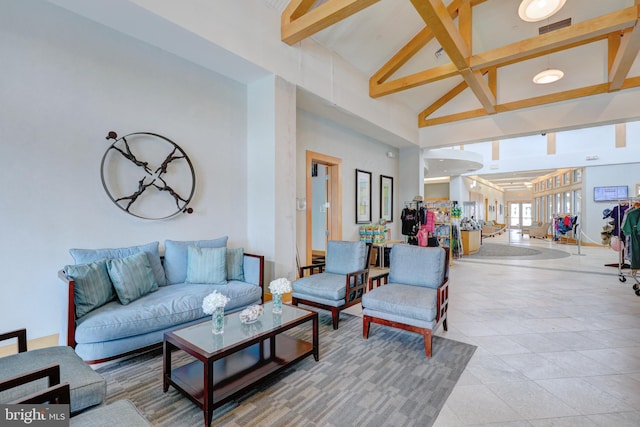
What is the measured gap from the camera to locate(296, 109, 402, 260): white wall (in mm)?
5215

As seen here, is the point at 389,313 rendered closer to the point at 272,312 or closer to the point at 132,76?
the point at 272,312

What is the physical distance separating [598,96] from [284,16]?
246 inches

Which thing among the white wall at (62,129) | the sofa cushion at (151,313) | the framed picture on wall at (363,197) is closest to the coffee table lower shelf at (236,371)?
the sofa cushion at (151,313)

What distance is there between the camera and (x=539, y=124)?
6.35 metres

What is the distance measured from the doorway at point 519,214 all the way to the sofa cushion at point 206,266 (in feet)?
92.1

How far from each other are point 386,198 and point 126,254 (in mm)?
6205

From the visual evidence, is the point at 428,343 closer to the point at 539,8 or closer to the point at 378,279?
the point at 378,279

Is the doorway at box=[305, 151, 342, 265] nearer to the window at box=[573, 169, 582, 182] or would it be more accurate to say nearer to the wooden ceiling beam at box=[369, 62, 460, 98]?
the wooden ceiling beam at box=[369, 62, 460, 98]

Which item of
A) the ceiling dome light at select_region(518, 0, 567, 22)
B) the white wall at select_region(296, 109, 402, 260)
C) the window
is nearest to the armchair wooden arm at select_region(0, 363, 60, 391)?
the white wall at select_region(296, 109, 402, 260)

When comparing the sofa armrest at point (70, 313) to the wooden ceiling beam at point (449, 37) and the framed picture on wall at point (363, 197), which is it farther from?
the framed picture on wall at point (363, 197)

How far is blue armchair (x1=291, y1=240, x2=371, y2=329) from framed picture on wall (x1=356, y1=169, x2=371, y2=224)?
2872 mm

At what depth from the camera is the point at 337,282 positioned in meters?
3.50

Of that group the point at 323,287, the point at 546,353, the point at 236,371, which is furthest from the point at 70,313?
the point at 546,353

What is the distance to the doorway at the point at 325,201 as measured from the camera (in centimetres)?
580
